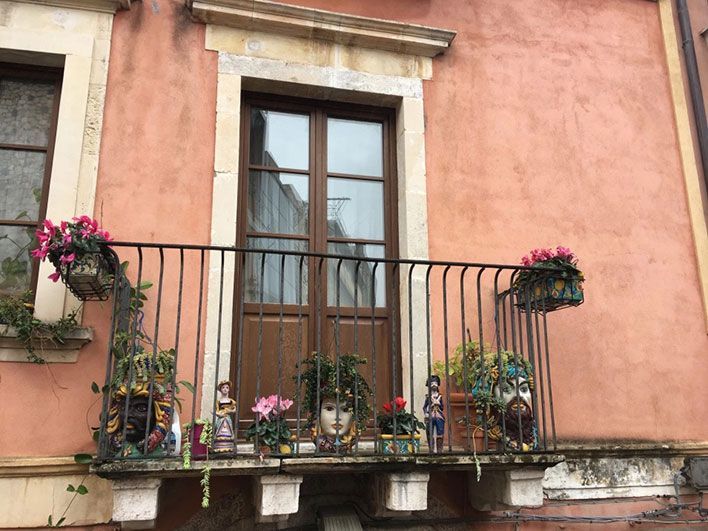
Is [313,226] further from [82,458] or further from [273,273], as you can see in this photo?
[82,458]

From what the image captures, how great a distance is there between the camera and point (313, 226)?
4492 mm

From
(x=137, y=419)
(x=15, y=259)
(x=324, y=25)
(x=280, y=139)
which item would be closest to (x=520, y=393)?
(x=137, y=419)

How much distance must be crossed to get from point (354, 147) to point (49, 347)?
2.50 m

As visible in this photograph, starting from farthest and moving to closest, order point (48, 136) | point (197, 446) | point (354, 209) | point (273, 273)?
point (354, 209) → point (273, 273) → point (48, 136) → point (197, 446)

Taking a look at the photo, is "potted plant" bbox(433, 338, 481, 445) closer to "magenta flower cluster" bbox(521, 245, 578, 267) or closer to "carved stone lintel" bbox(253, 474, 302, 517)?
"magenta flower cluster" bbox(521, 245, 578, 267)

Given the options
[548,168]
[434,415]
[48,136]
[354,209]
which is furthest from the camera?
[548,168]

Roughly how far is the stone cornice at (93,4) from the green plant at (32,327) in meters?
2.03

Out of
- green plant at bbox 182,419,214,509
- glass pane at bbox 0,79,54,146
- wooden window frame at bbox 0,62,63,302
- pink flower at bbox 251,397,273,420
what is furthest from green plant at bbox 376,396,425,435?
glass pane at bbox 0,79,54,146

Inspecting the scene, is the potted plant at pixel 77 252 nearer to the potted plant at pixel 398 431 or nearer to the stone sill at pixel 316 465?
the stone sill at pixel 316 465

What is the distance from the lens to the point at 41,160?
4195 mm

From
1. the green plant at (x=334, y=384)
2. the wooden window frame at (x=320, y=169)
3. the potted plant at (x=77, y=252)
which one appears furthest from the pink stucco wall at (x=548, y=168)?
the green plant at (x=334, y=384)

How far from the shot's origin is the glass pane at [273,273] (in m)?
4.35

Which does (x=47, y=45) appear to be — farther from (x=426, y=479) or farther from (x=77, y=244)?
(x=426, y=479)

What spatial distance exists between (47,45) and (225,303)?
206cm
